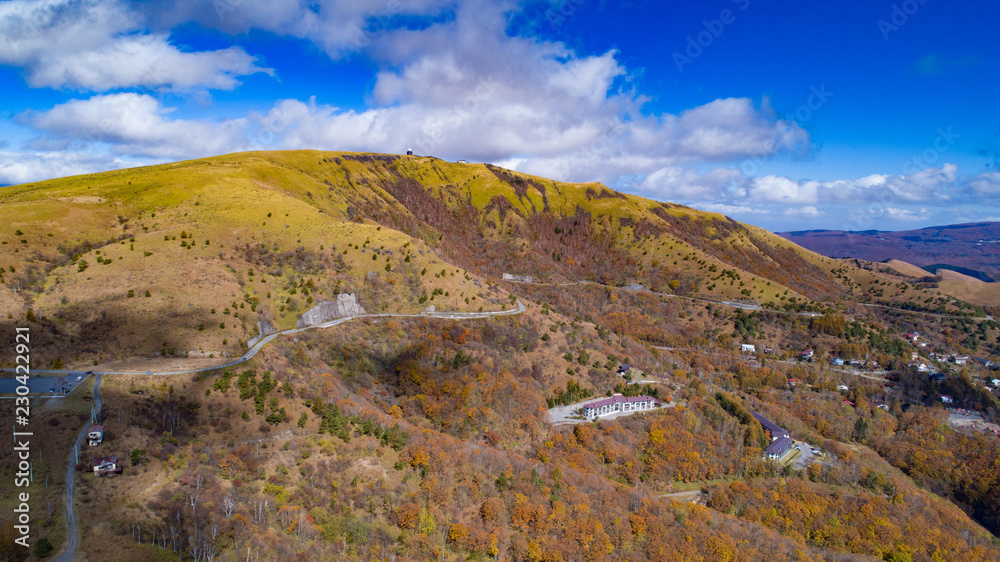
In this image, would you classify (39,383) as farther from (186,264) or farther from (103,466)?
(186,264)

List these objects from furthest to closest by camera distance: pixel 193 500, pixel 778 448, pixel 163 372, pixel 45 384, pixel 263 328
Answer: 1. pixel 778 448
2. pixel 263 328
3. pixel 163 372
4. pixel 45 384
5. pixel 193 500

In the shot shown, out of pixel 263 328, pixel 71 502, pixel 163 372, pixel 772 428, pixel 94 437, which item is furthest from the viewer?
pixel 772 428

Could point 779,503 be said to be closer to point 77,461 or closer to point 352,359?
point 352,359

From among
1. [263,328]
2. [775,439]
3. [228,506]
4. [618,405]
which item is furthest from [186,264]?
[775,439]

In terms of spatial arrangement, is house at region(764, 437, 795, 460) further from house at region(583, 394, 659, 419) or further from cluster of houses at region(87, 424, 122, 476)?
cluster of houses at region(87, 424, 122, 476)

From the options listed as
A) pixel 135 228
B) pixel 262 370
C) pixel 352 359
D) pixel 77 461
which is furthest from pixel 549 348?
pixel 135 228
